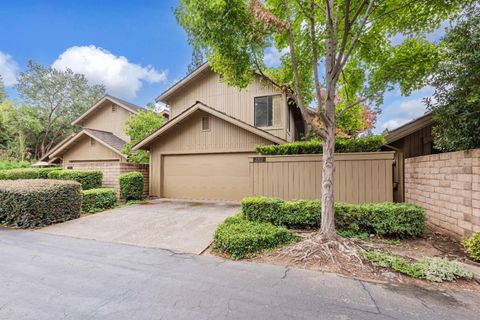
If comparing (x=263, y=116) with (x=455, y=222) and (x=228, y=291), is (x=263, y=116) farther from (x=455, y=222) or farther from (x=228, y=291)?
(x=228, y=291)

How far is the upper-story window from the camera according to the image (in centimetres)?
1204

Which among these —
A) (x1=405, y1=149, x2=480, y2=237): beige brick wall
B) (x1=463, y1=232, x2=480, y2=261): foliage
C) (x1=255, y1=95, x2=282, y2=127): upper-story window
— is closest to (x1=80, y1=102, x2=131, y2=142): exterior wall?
(x1=255, y1=95, x2=282, y2=127): upper-story window

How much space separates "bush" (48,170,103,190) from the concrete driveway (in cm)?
269

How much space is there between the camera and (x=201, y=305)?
9.75 ft

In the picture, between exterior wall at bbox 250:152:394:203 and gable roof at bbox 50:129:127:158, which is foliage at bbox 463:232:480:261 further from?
gable roof at bbox 50:129:127:158

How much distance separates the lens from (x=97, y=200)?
9328 mm

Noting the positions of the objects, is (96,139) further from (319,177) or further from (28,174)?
(319,177)

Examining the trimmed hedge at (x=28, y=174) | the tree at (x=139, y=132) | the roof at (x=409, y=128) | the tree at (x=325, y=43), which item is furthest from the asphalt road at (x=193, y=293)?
the tree at (x=139, y=132)

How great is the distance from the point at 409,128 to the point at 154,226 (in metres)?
9.03

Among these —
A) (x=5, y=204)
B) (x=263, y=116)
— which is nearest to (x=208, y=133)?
(x=263, y=116)

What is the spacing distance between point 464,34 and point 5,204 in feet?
43.1

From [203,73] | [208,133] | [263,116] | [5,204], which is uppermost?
[203,73]

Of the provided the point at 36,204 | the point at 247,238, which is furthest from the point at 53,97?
the point at 247,238

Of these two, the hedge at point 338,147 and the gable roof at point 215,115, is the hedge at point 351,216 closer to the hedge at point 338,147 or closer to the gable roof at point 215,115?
the hedge at point 338,147
